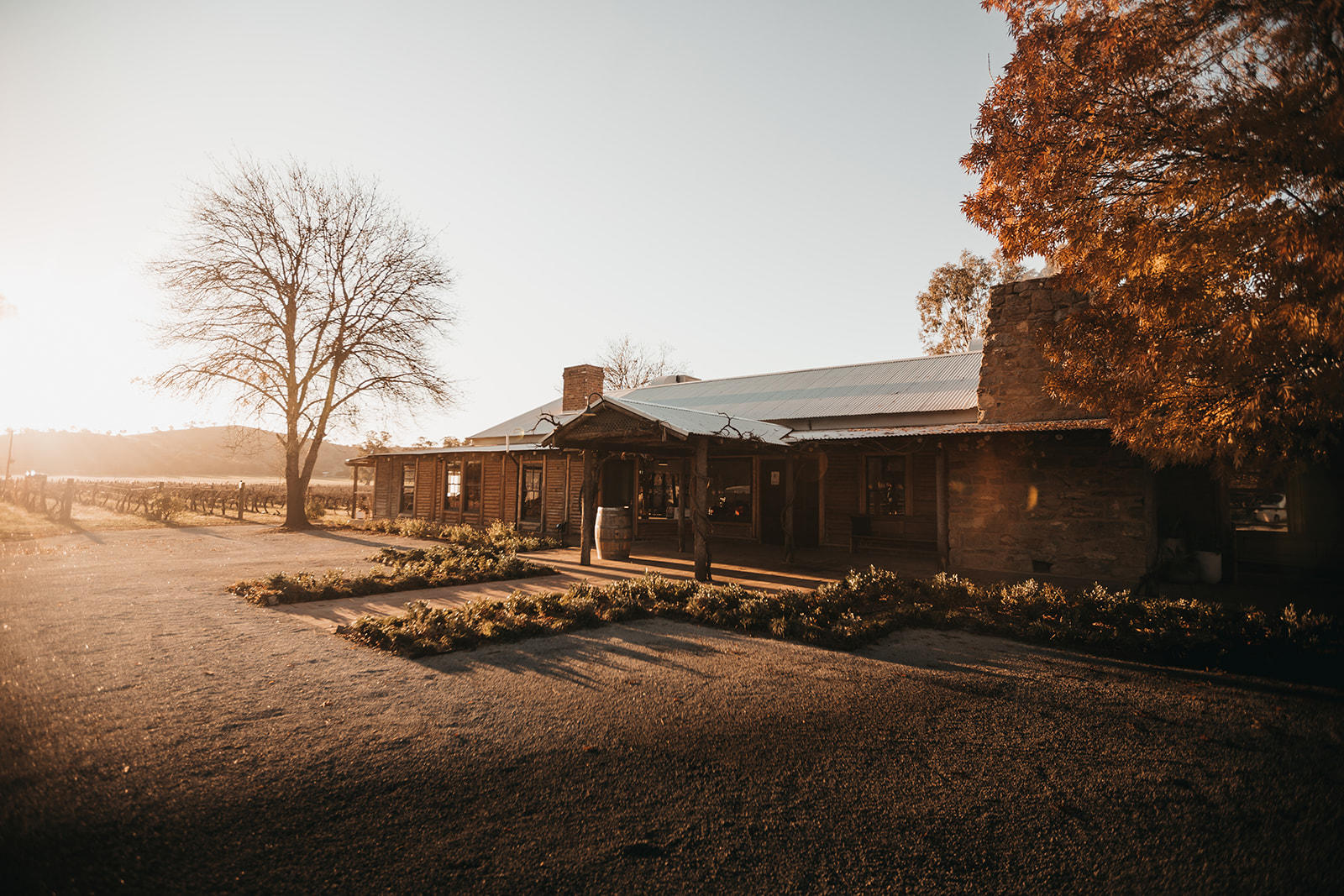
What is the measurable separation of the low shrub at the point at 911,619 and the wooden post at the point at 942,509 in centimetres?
217

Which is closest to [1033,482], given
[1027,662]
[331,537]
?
[1027,662]

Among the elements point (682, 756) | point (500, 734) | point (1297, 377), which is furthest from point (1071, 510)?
point (500, 734)

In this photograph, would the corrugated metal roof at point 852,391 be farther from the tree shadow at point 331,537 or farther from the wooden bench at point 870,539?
the tree shadow at point 331,537

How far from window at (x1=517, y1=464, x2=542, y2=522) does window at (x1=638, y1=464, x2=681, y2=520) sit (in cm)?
325

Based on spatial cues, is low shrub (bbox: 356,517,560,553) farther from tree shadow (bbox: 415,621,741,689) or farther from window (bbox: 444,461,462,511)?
tree shadow (bbox: 415,621,741,689)

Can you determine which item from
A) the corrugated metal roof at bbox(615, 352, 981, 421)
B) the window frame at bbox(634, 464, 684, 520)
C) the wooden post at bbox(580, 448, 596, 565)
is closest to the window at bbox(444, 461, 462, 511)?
the window frame at bbox(634, 464, 684, 520)

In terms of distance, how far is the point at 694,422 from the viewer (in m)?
10.3

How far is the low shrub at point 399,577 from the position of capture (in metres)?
8.36

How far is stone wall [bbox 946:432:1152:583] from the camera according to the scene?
32.3 ft

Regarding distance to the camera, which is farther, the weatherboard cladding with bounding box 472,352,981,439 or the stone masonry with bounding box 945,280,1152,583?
the weatherboard cladding with bounding box 472,352,981,439

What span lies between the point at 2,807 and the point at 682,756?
3.21m

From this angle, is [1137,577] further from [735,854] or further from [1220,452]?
[735,854]

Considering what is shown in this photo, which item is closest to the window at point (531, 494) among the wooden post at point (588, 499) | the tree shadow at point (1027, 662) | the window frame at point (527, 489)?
the window frame at point (527, 489)

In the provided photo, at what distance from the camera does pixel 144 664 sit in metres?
5.12
